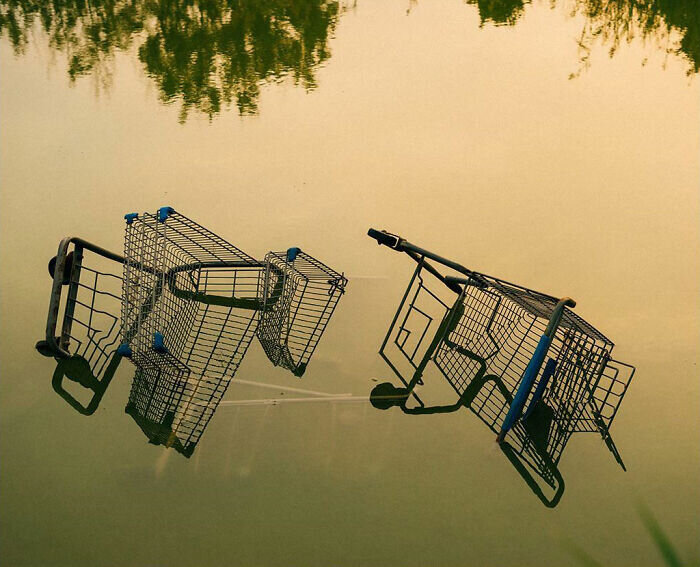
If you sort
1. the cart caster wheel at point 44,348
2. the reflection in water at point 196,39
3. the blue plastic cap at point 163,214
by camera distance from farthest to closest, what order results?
1. the reflection in water at point 196,39
2. the cart caster wheel at point 44,348
3. the blue plastic cap at point 163,214

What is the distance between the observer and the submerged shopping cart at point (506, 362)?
3533mm

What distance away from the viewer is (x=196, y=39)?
27.3 ft

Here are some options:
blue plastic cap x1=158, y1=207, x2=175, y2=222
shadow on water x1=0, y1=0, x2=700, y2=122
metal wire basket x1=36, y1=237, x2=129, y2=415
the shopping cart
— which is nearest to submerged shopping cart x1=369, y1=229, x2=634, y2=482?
the shopping cart

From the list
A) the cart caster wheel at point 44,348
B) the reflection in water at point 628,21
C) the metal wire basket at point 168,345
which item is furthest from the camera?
the reflection in water at point 628,21

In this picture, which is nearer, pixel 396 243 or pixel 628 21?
pixel 396 243

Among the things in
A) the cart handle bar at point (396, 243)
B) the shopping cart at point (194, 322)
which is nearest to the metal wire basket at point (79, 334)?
the shopping cart at point (194, 322)

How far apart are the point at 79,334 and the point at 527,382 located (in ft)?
7.38

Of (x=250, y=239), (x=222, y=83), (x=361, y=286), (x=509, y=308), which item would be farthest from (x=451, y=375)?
(x=222, y=83)

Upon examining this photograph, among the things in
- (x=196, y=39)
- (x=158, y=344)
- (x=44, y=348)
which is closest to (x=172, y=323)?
(x=158, y=344)

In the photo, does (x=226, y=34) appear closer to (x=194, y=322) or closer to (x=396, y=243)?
(x=194, y=322)

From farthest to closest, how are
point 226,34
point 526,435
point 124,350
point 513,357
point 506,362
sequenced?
point 226,34 < point 506,362 < point 513,357 < point 526,435 < point 124,350

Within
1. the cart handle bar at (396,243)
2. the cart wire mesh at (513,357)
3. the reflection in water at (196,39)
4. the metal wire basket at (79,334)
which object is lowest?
the reflection in water at (196,39)

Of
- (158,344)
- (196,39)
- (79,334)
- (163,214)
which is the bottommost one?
(196,39)

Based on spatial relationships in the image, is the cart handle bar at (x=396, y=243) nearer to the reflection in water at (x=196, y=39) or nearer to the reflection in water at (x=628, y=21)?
the reflection in water at (x=196, y=39)
